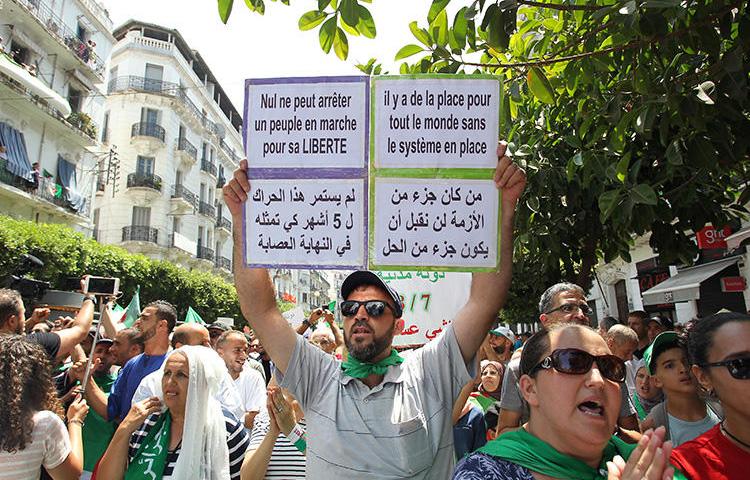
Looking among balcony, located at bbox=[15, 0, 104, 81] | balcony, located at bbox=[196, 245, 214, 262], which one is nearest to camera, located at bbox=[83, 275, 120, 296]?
balcony, located at bbox=[15, 0, 104, 81]

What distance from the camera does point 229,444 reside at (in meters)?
3.34

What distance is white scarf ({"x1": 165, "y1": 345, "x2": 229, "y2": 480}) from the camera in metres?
3.04

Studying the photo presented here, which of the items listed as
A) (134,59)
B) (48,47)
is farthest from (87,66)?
(134,59)

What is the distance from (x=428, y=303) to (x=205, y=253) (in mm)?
39791

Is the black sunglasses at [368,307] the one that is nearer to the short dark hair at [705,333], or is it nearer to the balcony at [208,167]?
the short dark hair at [705,333]

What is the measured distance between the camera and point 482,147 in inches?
96.7

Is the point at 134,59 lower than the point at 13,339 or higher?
higher

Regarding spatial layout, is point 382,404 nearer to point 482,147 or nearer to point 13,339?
point 482,147

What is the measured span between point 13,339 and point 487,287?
250cm

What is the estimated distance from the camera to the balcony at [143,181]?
35.8 m

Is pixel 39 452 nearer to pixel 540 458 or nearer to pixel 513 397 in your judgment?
pixel 540 458

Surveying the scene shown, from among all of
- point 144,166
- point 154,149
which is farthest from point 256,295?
point 154,149

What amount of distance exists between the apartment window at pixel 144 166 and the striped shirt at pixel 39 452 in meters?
36.2

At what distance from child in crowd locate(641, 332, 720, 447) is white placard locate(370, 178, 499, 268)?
1.67 metres
